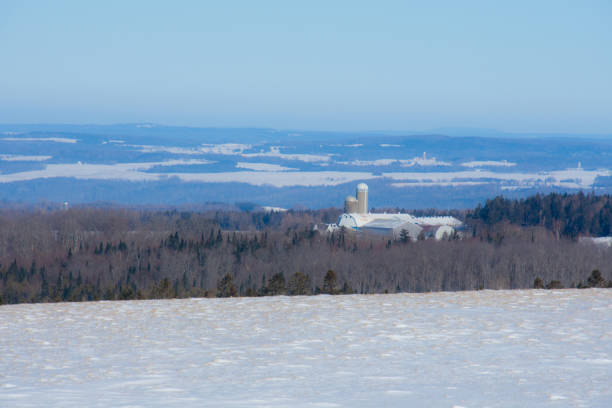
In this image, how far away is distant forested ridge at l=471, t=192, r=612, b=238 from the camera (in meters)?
109

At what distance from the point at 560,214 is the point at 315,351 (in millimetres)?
104701

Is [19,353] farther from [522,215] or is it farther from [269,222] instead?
[269,222]

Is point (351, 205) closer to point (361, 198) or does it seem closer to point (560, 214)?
point (361, 198)

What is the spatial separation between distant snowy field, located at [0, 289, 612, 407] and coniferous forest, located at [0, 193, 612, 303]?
25408 mm

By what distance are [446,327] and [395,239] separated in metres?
74.9

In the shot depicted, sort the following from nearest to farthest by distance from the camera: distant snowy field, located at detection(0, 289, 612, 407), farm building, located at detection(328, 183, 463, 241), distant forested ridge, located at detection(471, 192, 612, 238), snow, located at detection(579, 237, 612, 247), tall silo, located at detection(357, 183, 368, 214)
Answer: distant snowy field, located at detection(0, 289, 612, 407) → snow, located at detection(579, 237, 612, 247) → farm building, located at detection(328, 183, 463, 241) → distant forested ridge, located at detection(471, 192, 612, 238) → tall silo, located at detection(357, 183, 368, 214)

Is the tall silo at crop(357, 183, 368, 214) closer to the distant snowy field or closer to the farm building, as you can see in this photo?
the farm building

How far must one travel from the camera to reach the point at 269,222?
454 ft

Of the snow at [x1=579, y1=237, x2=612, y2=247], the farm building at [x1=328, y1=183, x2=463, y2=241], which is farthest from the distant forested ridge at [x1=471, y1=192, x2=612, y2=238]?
the farm building at [x1=328, y1=183, x2=463, y2=241]

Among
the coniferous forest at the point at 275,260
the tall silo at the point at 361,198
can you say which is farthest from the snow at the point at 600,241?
the tall silo at the point at 361,198

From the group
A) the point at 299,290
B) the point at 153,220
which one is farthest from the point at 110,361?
the point at 153,220

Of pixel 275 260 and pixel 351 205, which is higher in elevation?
pixel 351 205

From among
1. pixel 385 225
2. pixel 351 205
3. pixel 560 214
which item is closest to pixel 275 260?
pixel 385 225

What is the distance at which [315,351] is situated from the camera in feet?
50.2
